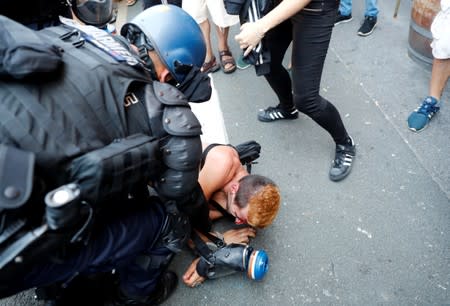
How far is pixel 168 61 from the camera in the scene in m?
1.59

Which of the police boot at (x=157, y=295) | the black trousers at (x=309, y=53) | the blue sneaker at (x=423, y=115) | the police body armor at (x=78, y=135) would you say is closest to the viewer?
the police body armor at (x=78, y=135)

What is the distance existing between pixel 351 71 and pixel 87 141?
8.82 feet

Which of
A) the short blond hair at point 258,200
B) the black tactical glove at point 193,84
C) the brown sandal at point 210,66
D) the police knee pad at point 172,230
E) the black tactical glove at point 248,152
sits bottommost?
the brown sandal at point 210,66

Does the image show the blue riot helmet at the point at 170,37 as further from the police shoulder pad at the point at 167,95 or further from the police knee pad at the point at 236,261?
the police knee pad at the point at 236,261

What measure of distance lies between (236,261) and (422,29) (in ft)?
8.25

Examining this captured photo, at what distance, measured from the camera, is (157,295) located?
1821 mm

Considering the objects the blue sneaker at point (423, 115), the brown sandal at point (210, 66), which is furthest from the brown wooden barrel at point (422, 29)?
the brown sandal at point (210, 66)

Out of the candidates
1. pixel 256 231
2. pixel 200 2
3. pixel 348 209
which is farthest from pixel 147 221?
pixel 200 2

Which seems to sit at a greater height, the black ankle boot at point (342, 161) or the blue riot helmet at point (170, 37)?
the blue riot helmet at point (170, 37)

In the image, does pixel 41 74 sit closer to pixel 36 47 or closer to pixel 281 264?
pixel 36 47

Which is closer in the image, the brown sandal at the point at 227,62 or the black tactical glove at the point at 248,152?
the black tactical glove at the point at 248,152

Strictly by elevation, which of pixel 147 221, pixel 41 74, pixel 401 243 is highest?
pixel 41 74

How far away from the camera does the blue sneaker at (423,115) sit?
2.64 metres

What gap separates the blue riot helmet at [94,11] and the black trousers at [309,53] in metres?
0.92
